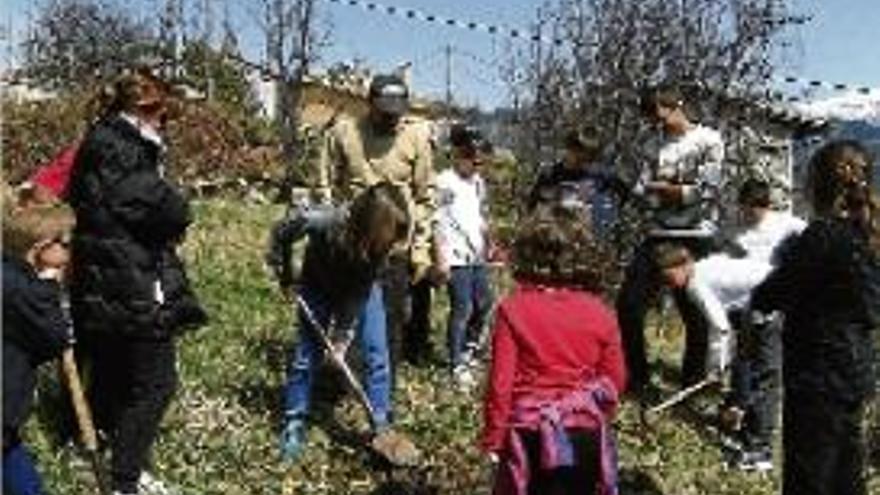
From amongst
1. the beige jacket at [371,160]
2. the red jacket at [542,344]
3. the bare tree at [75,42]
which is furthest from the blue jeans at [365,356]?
the bare tree at [75,42]

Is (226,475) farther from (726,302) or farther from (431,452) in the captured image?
(726,302)

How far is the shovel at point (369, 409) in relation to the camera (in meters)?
7.86

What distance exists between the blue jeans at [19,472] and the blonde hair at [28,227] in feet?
2.34

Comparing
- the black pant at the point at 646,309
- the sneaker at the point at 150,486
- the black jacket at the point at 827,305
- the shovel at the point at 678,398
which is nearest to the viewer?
the black jacket at the point at 827,305

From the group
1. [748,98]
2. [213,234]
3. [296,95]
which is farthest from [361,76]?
[748,98]

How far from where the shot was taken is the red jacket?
19.0 feet

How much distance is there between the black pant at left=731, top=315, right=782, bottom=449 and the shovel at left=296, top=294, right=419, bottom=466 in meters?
1.81

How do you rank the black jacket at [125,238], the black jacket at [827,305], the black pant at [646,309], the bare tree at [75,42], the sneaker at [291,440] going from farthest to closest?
the bare tree at [75,42] → the black pant at [646,309] → the sneaker at [291,440] → the black jacket at [125,238] → the black jacket at [827,305]

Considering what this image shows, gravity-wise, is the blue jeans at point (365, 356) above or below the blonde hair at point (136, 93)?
below

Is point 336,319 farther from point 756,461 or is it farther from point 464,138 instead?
point 756,461

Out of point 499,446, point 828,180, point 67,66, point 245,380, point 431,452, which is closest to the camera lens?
point 499,446

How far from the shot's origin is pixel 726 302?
30.9 feet

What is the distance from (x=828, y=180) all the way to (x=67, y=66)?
26940 millimetres

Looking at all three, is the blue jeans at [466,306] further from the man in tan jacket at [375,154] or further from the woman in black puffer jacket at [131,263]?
the woman in black puffer jacket at [131,263]
